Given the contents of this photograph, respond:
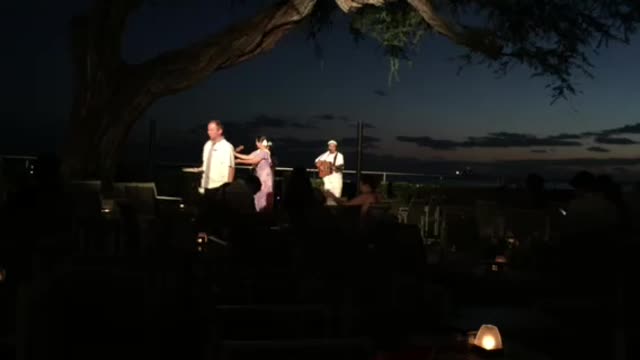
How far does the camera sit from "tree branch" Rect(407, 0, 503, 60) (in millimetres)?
12773

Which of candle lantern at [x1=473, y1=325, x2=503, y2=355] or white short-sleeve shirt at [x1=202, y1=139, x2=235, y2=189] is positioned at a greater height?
white short-sleeve shirt at [x1=202, y1=139, x2=235, y2=189]

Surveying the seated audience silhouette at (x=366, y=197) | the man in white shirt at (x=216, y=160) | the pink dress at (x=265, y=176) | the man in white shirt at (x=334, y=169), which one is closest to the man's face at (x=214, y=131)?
the man in white shirt at (x=216, y=160)

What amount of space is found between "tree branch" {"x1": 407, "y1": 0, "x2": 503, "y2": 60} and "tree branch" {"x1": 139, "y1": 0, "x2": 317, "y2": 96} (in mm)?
1621

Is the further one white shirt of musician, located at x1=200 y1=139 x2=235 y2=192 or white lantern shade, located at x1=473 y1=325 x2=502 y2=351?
white shirt of musician, located at x1=200 y1=139 x2=235 y2=192

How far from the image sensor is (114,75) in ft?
42.2

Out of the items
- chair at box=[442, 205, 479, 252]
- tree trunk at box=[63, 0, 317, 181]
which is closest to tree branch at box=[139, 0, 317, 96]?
tree trunk at box=[63, 0, 317, 181]

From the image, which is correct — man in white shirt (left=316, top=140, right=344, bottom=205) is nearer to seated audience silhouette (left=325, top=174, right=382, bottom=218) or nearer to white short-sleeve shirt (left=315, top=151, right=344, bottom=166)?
white short-sleeve shirt (left=315, top=151, right=344, bottom=166)

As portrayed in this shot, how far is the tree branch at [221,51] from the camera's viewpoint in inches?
516

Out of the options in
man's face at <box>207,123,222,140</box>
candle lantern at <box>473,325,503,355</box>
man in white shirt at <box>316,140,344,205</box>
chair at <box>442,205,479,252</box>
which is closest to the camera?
candle lantern at <box>473,325,503,355</box>

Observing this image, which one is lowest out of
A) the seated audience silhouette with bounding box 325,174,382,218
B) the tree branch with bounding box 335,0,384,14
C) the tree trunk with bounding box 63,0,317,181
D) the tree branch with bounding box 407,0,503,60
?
the seated audience silhouette with bounding box 325,174,382,218

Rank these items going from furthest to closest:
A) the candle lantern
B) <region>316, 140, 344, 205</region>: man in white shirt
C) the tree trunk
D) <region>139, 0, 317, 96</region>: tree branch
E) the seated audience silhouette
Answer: <region>316, 140, 344, 205</region>: man in white shirt, <region>139, 0, 317, 96</region>: tree branch, the tree trunk, the seated audience silhouette, the candle lantern

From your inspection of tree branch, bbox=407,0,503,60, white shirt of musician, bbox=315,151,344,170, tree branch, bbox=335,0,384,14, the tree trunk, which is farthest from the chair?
the tree trunk

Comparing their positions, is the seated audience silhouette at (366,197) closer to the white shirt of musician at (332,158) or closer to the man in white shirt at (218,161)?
the man in white shirt at (218,161)

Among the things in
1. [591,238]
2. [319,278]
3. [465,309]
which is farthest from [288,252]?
[591,238]
